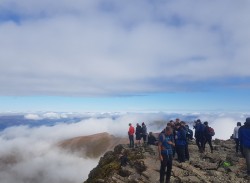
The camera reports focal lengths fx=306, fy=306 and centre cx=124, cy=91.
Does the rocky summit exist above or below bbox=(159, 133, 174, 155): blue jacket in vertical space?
below

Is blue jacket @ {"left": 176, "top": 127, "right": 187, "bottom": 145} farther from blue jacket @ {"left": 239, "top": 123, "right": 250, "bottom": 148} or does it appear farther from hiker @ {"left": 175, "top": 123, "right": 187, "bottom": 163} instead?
blue jacket @ {"left": 239, "top": 123, "right": 250, "bottom": 148}

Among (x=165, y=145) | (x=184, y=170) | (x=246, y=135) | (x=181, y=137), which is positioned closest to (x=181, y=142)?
(x=181, y=137)

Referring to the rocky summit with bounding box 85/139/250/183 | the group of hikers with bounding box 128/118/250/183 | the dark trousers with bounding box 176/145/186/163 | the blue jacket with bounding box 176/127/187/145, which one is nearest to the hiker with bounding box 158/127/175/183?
the group of hikers with bounding box 128/118/250/183

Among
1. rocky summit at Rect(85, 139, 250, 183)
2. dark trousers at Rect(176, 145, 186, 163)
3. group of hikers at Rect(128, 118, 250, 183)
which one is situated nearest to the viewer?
group of hikers at Rect(128, 118, 250, 183)

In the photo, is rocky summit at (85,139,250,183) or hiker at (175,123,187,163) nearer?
rocky summit at (85,139,250,183)

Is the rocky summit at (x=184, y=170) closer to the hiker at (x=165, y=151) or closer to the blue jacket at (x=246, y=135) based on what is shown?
the hiker at (x=165, y=151)

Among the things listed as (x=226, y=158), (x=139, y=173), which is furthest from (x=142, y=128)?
(x=139, y=173)

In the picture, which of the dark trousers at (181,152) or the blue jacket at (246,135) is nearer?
the blue jacket at (246,135)

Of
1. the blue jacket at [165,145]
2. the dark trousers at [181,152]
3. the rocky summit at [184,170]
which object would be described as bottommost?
the rocky summit at [184,170]

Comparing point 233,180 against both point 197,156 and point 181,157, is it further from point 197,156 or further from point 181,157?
point 197,156

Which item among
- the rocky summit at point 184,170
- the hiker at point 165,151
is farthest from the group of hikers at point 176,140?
Answer: the rocky summit at point 184,170

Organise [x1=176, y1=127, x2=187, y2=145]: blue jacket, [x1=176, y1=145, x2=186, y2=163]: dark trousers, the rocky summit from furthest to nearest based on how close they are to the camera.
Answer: [x1=176, y1=145, x2=186, y2=163]: dark trousers < [x1=176, y1=127, x2=187, y2=145]: blue jacket < the rocky summit

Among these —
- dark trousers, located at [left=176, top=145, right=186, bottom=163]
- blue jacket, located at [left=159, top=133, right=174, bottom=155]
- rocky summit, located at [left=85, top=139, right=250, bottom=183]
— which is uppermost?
blue jacket, located at [left=159, top=133, right=174, bottom=155]

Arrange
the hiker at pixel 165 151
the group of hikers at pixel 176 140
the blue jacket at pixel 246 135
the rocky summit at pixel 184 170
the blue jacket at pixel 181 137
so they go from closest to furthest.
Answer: the hiker at pixel 165 151 → the group of hikers at pixel 176 140 → the blue jacket at pixel 246 135 → the rocky summit at pixel 184 170 → the blue jacket at pixel 181 137
